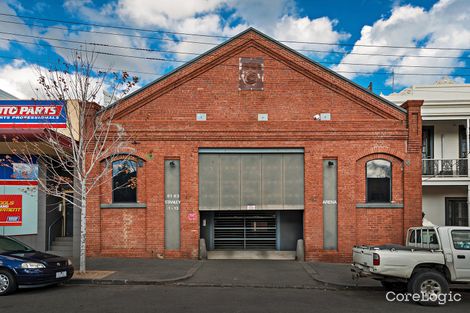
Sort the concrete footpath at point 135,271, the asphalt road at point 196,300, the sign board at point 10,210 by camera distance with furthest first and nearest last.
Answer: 1. the sign board at point 10,210
2. the concrete footpath at point 135,271
3. the asphalt road at point 196,300

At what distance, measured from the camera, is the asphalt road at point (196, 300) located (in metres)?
8.30

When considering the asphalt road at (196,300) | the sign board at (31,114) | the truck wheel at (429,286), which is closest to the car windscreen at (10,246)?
the asphalt road at (196,300)

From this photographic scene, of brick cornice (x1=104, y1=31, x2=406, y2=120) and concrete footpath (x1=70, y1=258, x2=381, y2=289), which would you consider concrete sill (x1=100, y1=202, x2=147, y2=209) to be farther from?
brick cornice (x1=104, y1=31, x2=406, y2=120)

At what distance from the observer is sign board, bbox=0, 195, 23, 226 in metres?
14.9

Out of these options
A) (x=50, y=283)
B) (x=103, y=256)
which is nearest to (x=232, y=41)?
(x=103, y=256)

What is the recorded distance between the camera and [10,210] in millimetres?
14992

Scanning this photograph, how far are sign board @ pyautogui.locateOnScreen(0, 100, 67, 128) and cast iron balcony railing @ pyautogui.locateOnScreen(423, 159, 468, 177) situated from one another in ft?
52.7

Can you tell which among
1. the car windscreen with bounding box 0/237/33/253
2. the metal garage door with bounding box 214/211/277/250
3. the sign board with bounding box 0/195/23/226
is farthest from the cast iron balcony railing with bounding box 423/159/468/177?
the sign board with bounding box 0/195/23/226

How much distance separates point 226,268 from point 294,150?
16.3 ft

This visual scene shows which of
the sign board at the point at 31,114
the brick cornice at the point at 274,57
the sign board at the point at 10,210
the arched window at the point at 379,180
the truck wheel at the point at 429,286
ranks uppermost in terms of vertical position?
the brick cornice at the point at 274,57

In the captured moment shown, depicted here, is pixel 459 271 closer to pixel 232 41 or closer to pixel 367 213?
pixel 367 213

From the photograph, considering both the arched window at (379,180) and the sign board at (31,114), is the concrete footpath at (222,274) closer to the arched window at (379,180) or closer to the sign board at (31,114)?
the arched window at (379,180)

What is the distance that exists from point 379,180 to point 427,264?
605 centimetres

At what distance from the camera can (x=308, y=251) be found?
1480 centimetres
